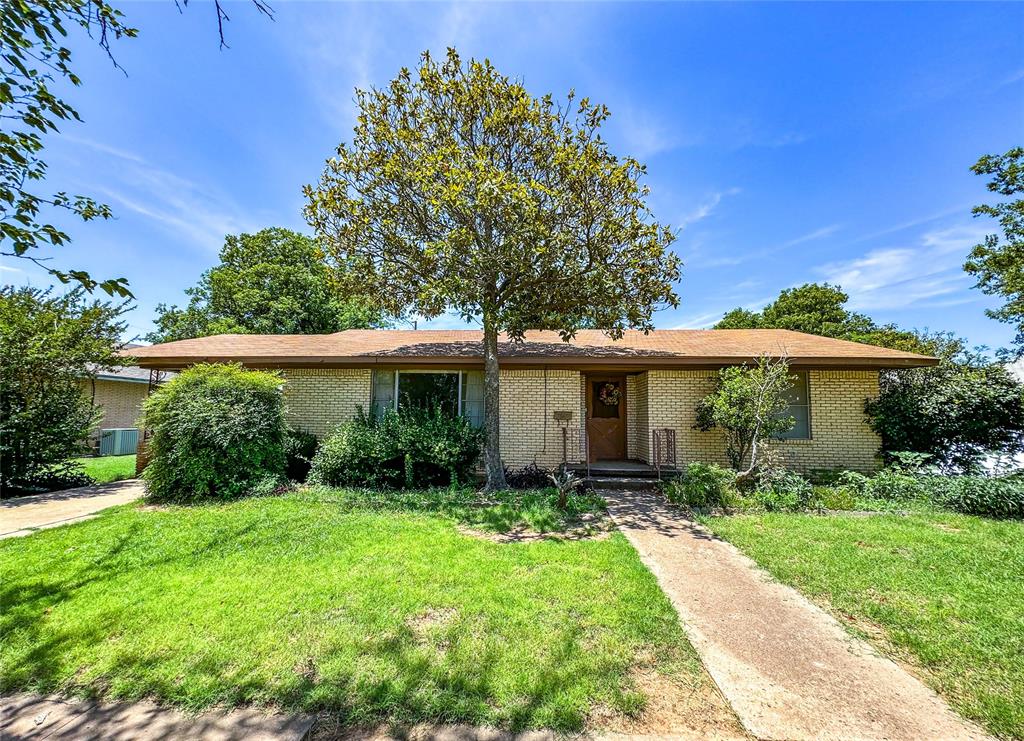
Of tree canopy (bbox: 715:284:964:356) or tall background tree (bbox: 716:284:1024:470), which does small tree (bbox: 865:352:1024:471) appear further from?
tree canopy (bbox: 715:284:964:356)

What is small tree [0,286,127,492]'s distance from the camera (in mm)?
7969

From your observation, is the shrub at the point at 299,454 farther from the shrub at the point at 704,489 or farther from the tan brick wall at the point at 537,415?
the shrub at the point at 704,489

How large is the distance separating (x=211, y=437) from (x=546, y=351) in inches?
276

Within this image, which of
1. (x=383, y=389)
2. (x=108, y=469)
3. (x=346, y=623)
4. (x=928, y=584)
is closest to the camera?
(x=346, y=623)

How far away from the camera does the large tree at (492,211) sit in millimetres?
7391

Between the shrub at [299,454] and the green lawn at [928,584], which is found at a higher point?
the shrub at [299,454]

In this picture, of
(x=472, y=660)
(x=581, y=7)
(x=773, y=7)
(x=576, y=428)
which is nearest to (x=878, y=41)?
(x=773, y=7)

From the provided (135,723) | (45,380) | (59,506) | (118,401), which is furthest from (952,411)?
(118,401)

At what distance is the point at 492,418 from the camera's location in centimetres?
824

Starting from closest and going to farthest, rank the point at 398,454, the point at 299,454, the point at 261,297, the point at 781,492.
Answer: the point at 781,492
the point at 398,454
the point at 299,454
the point at 261,297

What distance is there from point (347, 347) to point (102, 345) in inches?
195

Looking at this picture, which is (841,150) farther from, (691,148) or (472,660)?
(472,660)

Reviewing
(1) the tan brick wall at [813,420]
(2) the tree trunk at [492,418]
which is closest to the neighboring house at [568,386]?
(1) the tan brick wall at [813,420]

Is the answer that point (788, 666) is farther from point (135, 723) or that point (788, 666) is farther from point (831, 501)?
point (831, 501)
